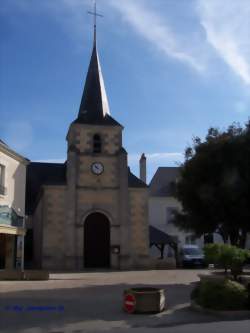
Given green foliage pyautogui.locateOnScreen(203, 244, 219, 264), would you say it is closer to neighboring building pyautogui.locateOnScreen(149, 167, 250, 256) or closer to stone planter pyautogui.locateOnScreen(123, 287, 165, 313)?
stone planter pyautogui.locateOnScreen(123, 287, 165, 313)

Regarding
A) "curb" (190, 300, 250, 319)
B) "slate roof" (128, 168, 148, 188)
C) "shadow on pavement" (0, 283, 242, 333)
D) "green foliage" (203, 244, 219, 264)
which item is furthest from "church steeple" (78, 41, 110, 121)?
"curb" (190, 300, 250, 319)

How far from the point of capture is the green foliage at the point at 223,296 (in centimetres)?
1069

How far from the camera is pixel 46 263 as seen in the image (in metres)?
28.1

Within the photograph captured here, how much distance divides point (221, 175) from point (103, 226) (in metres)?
13.1

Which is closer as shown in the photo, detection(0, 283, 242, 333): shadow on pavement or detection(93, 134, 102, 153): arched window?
detection(0, 283, 242, 333): shadow on pavement

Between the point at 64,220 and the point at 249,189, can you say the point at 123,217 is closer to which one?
the point at 64,220

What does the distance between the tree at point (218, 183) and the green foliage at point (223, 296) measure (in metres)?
6.67

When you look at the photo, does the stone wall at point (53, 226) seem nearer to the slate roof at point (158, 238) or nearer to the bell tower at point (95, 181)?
the bell tower at point (95, 181)

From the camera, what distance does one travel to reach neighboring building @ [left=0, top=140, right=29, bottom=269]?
70.1ft

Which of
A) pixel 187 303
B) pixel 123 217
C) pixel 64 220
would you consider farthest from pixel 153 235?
pixel 187 303

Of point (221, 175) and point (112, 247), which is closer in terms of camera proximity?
point (221, 175)

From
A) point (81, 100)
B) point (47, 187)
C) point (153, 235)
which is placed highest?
point (81, 100)

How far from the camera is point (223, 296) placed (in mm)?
10727

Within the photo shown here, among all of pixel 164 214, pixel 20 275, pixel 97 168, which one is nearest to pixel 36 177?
pixel 97 168
